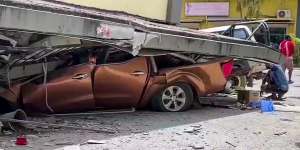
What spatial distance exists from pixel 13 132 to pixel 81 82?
1.80 metres

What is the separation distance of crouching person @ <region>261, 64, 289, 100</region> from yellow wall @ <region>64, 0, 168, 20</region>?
381 centimetres

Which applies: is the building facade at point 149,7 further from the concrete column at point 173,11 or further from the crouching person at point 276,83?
the crouching person at point 276,83

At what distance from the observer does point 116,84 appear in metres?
10.2

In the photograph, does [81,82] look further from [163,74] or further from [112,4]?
[112,4]

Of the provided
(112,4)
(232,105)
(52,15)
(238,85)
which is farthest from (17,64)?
(238,85)

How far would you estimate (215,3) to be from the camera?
124ft

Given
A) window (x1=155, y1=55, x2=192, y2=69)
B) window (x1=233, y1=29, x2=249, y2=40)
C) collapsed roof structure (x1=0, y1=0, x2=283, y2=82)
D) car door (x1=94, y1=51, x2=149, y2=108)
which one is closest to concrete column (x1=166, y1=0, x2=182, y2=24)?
window (x1=233, y1=29, x2=249, y2=40)

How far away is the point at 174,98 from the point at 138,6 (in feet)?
17.7

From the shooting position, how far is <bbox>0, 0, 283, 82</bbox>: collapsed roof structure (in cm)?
804

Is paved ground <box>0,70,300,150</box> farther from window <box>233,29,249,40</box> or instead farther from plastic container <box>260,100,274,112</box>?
window <box>233,29,249,40</box>

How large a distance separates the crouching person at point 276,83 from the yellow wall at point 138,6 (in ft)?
12.5

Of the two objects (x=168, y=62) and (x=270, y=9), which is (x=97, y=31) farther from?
(x=270, y=9)

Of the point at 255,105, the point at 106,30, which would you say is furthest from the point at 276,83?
the point at 106,30

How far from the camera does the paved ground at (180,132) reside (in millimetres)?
7926
